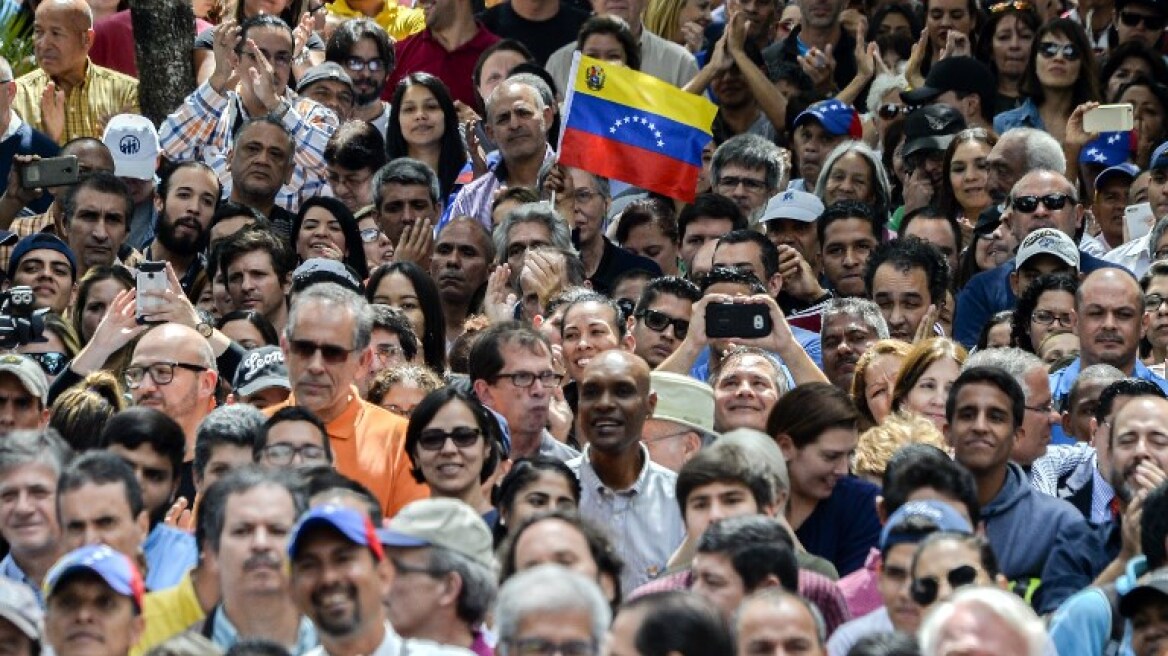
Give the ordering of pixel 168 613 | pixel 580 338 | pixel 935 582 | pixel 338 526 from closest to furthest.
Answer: pixel 338 526, pixel 935 582, pixel 168 613, pixel 580 338

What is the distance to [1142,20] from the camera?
722 inches

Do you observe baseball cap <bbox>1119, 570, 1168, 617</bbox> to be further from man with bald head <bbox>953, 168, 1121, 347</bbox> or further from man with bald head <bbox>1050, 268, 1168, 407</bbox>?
man with bald head <bbox>953, 168, 1121, 347</bbox>

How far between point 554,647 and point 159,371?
4.26 m

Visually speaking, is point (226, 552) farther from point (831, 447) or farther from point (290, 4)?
point (290, 4)

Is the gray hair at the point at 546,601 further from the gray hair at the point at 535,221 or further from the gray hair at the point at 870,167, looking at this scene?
the gray hair at the point at 870,167

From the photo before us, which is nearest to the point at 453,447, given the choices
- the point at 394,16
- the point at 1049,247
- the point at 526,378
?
the point at 526,378

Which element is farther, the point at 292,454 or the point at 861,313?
the point at 861,313

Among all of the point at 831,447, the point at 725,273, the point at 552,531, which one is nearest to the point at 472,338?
the point at 725,273

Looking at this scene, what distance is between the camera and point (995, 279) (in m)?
15.2

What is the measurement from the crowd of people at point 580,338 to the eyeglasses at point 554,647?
15 millimetres

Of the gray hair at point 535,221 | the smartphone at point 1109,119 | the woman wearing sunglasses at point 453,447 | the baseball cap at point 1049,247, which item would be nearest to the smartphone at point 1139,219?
the smartphone at point 1109,119

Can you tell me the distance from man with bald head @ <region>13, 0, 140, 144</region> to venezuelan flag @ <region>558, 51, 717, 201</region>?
115 inches

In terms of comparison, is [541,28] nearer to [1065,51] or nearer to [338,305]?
[1065,51]

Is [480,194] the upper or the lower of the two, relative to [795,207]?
lower
